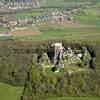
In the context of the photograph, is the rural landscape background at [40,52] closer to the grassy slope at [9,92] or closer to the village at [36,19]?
the grassy slope at [9,92]

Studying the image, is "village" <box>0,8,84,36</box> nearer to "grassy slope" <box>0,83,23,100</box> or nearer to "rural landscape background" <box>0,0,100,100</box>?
"rural landscape background" <box>0,0,100,100</box>

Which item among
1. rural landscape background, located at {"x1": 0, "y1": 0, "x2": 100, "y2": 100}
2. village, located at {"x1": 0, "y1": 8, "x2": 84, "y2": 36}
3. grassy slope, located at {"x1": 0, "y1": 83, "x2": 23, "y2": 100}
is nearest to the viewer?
grassy slope, located at {"x1": 0, "y1": 83, "x2": 23, "y2": 100}

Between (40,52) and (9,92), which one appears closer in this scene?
(9,92)

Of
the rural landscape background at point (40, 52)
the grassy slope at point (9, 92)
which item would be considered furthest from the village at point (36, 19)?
the grassy slope at point (9, 92)

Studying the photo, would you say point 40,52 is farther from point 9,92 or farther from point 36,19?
point 36,19

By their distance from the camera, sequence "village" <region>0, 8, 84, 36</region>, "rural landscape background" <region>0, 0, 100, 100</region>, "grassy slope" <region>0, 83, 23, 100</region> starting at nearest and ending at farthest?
1. "grassy slope" <region>0, 83, 23, 100</region>
2. "rural landscape background" <region>0, 0, 100, 100</region>
3. "village" <region>0, 8, 84, 36</region>

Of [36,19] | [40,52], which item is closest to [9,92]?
[40,52]

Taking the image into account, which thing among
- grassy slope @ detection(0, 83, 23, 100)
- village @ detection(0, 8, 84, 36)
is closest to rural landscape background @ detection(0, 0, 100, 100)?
grassy slope @ detection(0, 83, 23, 100)

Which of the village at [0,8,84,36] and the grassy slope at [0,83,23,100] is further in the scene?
the village at [0,8,84,36]
